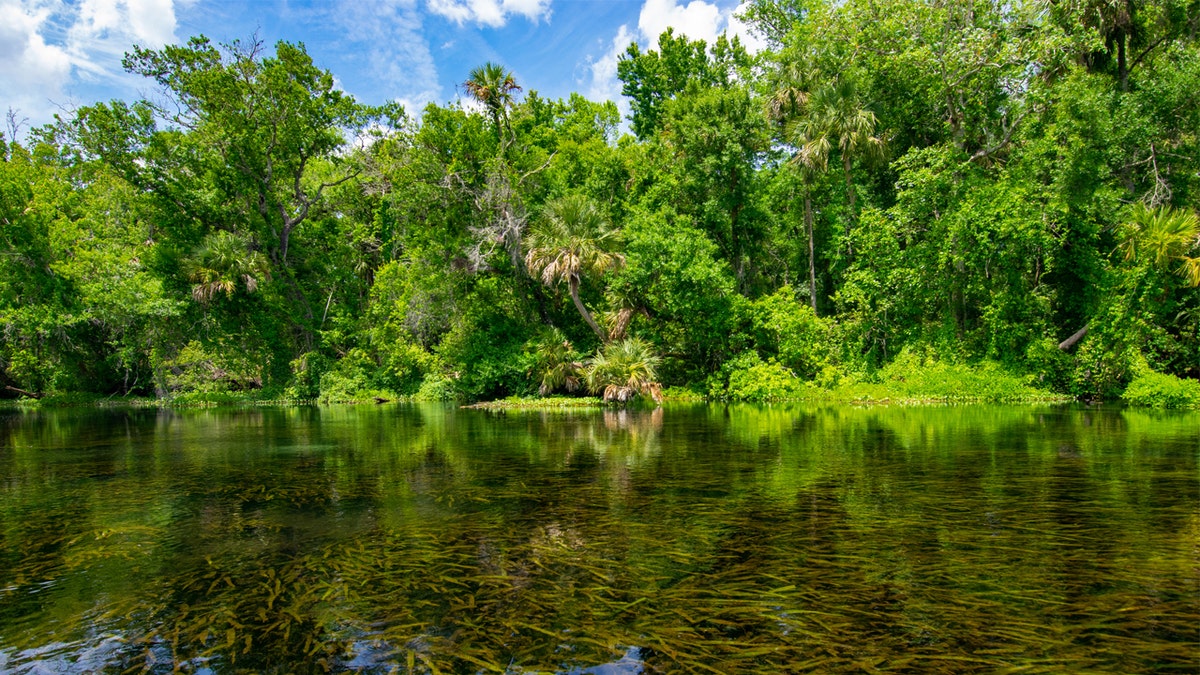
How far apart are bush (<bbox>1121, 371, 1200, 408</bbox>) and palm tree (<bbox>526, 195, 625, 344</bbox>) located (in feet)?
56.2

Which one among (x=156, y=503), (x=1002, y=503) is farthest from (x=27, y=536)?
(x=1002, y=503)

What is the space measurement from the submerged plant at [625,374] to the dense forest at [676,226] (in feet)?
0.37

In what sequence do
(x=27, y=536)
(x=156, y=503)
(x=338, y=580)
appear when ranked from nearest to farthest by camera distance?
(x=338, y=580), (x=27, y=536), (x=156, y=503)

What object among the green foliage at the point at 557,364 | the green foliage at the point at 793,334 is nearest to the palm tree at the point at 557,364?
the green foliage at the point at 557,364

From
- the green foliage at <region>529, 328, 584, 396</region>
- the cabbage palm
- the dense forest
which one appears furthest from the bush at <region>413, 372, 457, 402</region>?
the cabbage palm

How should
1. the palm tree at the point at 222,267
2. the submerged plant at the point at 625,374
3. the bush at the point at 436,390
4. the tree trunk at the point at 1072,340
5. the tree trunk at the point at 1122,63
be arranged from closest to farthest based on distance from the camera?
the tree trunk at the point at 1072,340
the tree trunk at the point at 1122,63
the submerged plant at the point at 625,374
the bush at the point at 436,390
the palm tree at the point at 222,267

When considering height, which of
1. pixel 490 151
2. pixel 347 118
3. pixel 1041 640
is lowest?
pixel 1041 640

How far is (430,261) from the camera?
30719 millimetres

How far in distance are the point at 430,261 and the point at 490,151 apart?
18.7 feet

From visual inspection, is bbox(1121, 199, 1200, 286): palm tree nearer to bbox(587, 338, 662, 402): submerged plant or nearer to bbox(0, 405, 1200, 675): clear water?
bbox(0, 405, 1200, 675): clear water

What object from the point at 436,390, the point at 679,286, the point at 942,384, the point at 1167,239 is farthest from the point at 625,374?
the point at 1167,239

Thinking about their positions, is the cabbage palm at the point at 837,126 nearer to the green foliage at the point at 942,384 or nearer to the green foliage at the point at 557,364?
the green foliage at the point at 942,384

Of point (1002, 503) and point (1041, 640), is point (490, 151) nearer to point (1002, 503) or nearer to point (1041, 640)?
point (1002, 503)

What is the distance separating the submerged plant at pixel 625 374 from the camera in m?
24.6
